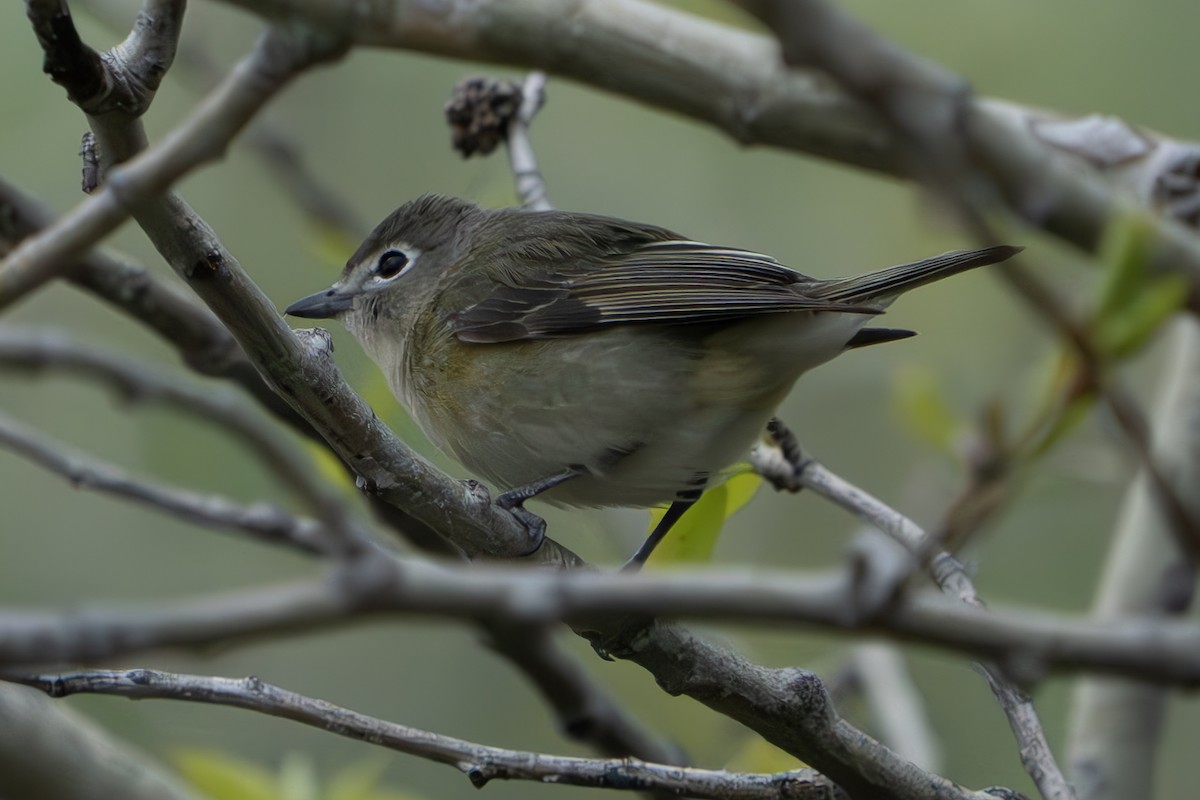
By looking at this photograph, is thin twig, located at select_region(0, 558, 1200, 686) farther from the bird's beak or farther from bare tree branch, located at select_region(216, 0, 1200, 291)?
the bird's beak

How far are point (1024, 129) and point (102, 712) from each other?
446 cm

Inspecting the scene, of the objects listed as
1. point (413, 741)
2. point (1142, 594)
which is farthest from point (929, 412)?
point (1142, 594)

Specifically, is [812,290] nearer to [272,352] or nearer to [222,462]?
[272,352]

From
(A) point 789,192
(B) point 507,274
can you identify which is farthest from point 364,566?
(A) point 789,192

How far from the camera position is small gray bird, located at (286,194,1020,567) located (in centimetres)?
338

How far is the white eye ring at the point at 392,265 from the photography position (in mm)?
4324

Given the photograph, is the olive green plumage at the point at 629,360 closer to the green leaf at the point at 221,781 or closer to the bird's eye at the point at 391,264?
the bird's eye at the point at 391,264

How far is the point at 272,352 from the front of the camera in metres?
2.09

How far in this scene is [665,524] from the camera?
340cm

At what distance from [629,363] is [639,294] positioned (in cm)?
24

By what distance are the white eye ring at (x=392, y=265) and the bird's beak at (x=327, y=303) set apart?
14cm

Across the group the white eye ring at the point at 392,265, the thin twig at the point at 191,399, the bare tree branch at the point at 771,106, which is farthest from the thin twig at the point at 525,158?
the thin twig at the point at 191,399

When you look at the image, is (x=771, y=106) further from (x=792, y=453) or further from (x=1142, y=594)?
(x=1142, y=594)

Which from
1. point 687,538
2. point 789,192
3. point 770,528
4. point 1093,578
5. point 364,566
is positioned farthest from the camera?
point 789,192
